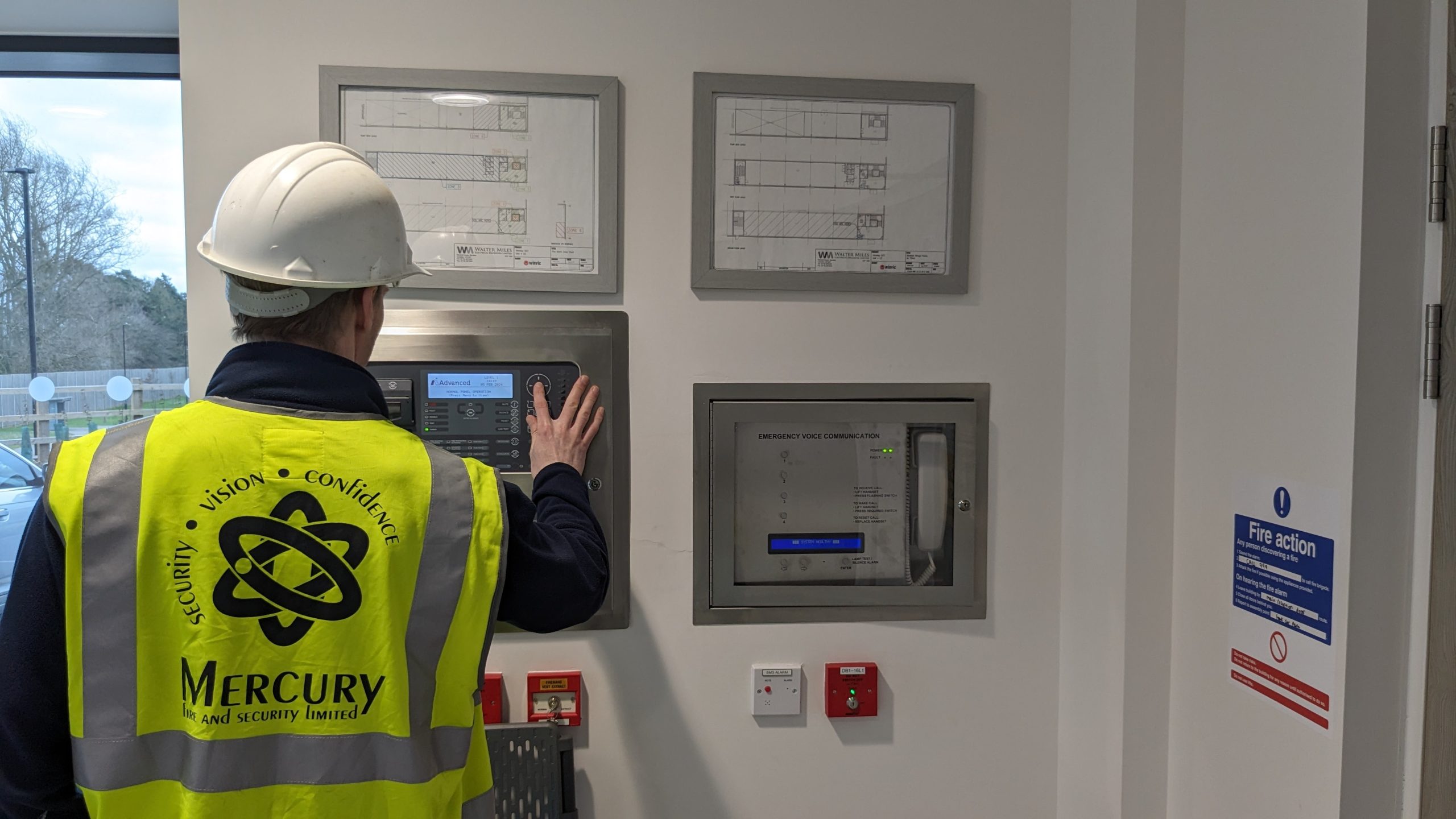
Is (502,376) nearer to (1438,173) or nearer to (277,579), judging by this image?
(277,579)

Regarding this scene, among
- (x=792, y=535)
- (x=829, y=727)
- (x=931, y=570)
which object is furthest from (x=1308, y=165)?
(x=829, y=727)

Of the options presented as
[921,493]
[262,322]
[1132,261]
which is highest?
[1132,261]

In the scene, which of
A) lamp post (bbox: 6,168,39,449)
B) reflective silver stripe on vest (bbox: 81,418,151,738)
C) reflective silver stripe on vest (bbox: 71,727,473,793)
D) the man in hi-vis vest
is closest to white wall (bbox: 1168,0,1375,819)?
the man in hi-vis vest

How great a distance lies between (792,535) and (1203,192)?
921 millimetres

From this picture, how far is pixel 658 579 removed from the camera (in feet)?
5.24

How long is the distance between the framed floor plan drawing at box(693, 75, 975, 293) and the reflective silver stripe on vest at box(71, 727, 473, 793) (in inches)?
36.7

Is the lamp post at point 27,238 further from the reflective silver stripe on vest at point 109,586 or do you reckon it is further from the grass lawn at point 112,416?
the reflective silver stripe on vest at point 109,586

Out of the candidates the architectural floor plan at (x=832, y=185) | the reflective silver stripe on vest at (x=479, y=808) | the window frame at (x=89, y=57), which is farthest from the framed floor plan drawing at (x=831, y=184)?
the window frame at (x=89, y=57)

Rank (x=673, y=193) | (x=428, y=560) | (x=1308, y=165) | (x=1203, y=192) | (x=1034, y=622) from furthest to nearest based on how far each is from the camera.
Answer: (x=1034, y=622), (x=673, y=193), (x=1203, y=192), (x=1308, y=165), (x=428, y=560)

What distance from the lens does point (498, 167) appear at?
1533 mm

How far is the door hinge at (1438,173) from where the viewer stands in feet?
3.63

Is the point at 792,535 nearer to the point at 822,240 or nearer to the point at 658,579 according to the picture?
the point at 658,579

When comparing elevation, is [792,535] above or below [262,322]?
below

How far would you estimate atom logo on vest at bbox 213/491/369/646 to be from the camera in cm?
89
